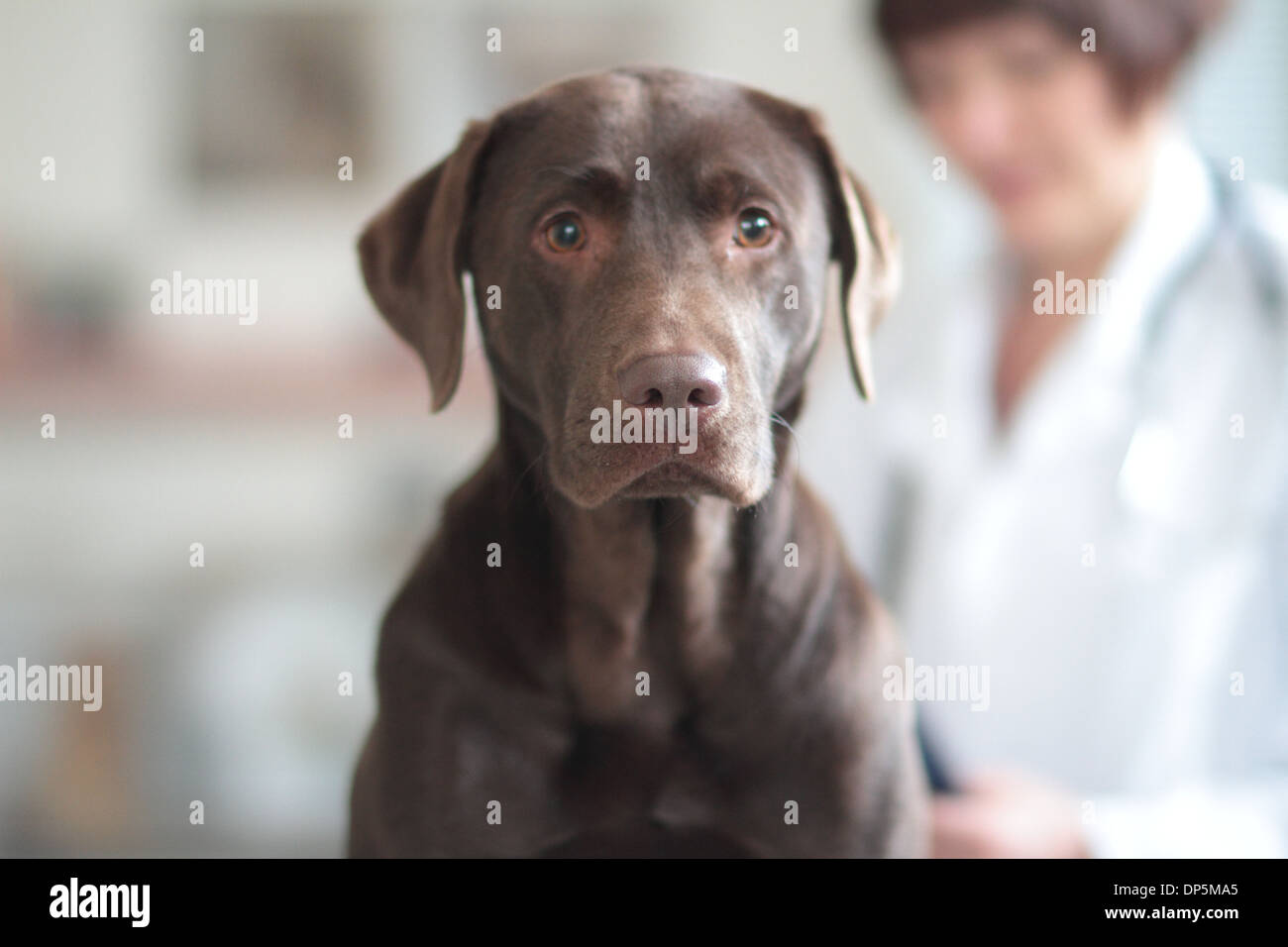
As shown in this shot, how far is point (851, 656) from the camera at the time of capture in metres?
0.97

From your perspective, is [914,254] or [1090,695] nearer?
[1090,695]

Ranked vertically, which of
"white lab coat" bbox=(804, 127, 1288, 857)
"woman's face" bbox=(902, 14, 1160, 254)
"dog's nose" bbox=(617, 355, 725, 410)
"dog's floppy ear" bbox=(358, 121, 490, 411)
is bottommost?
"white lab coat" bbox=(804, 127, 1288, 857)

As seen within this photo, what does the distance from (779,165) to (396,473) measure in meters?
1.56

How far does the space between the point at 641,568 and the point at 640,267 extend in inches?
11.7

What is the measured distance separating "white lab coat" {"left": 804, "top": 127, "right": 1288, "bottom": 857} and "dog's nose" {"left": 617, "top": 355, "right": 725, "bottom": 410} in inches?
33.3

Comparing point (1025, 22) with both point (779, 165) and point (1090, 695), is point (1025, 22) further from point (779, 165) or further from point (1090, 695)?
point (1090, 695)

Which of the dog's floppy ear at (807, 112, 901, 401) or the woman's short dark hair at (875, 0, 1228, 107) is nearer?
the dog's floppy ear at (807, 112, 901, 401)

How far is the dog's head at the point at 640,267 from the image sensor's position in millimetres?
807

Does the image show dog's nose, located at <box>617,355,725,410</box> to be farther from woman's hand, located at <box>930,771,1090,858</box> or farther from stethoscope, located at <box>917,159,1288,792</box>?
stethoscope, located at <box>917,159,1288,792</box>

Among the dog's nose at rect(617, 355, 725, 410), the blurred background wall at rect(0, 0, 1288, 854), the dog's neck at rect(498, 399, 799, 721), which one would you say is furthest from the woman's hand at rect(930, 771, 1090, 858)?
the dog's nose at rect(617, 355, 725, 410)

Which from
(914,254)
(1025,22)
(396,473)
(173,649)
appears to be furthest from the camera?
(396,473)

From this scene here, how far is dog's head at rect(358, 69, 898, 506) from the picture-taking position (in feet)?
2.65
